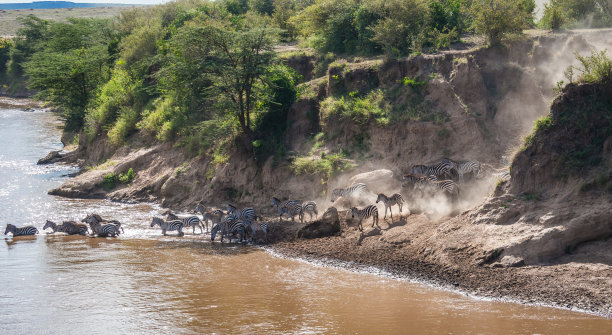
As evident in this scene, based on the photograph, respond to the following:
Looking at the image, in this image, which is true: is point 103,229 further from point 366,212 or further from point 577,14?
point 577,14

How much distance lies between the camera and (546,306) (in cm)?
1147

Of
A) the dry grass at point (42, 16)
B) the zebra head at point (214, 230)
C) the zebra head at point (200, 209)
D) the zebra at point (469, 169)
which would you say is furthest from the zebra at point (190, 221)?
the dry grass at point (42, 16)

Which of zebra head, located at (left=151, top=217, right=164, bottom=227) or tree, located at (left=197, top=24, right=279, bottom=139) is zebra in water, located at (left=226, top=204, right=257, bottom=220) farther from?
tree, located at (left=197, top=24, right=279, bottom=139)

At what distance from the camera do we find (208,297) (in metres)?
12.9

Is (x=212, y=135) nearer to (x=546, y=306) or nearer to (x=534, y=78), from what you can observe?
(x=534, y=78)

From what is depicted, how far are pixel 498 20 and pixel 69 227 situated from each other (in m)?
15.2

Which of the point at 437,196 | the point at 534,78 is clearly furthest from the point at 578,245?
the point at 534,78

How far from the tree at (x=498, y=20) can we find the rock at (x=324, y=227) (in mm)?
8798

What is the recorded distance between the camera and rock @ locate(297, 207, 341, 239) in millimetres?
16531

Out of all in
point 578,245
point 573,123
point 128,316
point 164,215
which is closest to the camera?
point 128,316

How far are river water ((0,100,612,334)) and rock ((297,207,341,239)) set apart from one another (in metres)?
1.38

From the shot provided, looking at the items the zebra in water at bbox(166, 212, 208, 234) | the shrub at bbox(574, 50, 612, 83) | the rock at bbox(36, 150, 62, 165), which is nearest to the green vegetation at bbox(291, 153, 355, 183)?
the zebra in water at bbox(166, 212, 208, 234)

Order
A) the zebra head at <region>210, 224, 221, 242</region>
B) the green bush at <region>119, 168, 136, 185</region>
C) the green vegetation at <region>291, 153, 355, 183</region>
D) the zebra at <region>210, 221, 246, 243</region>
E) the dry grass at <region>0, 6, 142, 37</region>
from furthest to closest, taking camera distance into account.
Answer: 1. the dry grass at <region>0, 6, 142, 37</region>
2. the green bush at <region>119, 168, 136, 185</region>
3. the green vegetation at <region>291, 153, 355, 183</region>
4. the zebra head at <region>210, 224, 221, 242</region>
5. the zebra at <region>210, 221, 246, 243</region>

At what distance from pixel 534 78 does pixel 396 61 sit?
453cm
